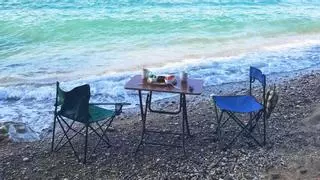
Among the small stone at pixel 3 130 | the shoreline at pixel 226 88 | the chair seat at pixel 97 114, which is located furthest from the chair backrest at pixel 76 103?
the small stone at pixel 3 130

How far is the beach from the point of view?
5.54 metres

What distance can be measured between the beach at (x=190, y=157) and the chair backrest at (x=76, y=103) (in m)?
Answer: 0.56

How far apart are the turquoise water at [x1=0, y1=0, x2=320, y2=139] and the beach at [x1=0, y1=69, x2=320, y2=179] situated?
5.24ft

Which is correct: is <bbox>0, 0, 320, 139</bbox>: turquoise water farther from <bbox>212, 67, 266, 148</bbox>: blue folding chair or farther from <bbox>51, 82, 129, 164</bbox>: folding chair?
<bbox>212, 67, 266, 148</bbox>: blue folding chair

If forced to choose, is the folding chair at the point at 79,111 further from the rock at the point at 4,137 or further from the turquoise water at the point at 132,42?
the turquoise water at the point at 132,42

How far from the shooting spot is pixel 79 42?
50.6 ft

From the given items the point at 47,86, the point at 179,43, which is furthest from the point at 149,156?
the point at 179,43

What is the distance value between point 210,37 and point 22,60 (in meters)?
6.33

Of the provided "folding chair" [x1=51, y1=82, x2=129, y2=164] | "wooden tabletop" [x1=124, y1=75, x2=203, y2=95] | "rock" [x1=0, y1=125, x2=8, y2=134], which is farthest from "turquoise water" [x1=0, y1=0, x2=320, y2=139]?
"wooden tabletop" [x1=124, y1=75, x2=203, y2=95]

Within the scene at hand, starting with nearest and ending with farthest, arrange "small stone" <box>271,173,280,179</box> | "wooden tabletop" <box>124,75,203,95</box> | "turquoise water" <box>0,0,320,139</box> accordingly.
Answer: "small stone" <box>271,173,280,179</box> → "wooden tabletop" <box>124,75,203,95</box> → "turquoise water" <box>0,0,320,139</box>

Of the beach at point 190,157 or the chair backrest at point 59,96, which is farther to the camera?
the chair backrest at point 59,96

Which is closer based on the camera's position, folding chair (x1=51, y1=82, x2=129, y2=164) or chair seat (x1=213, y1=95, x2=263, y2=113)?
folding chair (x1=51, y1=82, x2=129, y2=164)

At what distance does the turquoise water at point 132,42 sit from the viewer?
1034 cm

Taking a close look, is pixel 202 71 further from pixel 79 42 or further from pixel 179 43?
pixel 79 42
